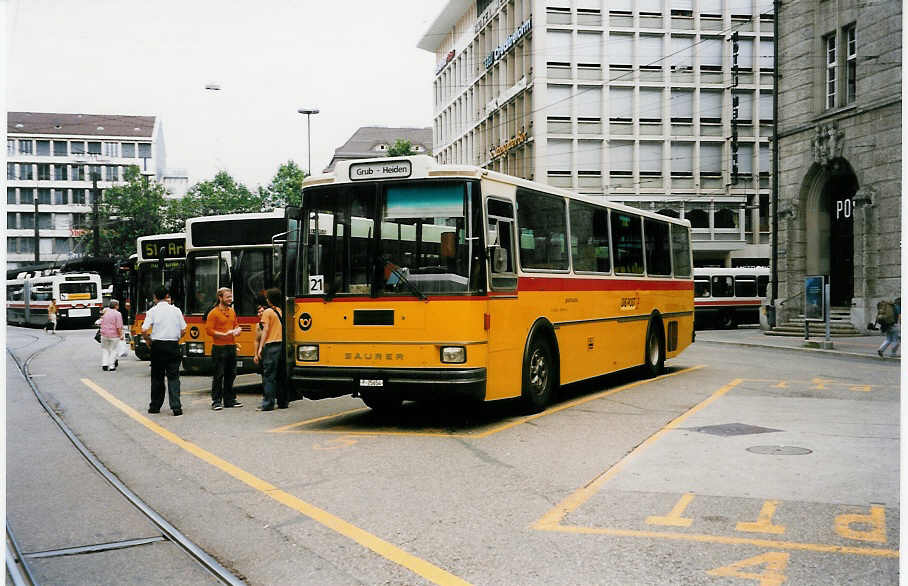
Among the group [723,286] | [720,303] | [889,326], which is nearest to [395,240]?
[889,326]

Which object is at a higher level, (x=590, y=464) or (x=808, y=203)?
(x=808, y=203)

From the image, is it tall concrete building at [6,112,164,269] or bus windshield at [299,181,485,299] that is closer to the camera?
bus windshield at [299,181,485,299]

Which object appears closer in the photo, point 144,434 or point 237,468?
point 237,468

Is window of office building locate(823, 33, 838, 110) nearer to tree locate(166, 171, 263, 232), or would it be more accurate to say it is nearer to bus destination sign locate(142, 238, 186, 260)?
bus destination sign locate(142, 238, 186, 260)

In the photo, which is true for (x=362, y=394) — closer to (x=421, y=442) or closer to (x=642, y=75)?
(x=421, y=442)

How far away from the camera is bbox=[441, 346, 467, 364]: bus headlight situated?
10305 mm

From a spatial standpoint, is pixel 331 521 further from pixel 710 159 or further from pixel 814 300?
pixel 710 159

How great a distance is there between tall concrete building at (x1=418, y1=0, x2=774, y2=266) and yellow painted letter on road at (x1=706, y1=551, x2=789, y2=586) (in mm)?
48676

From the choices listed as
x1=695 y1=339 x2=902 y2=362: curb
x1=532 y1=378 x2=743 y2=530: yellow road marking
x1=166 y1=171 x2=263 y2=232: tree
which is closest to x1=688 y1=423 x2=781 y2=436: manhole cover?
x1=532 y1=378 x2=743 y2=530: yellow road marking

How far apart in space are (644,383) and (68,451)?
30.7 ft

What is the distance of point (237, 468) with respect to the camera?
860 centimetres

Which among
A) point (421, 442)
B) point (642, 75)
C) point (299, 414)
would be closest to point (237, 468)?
point (421, 442)

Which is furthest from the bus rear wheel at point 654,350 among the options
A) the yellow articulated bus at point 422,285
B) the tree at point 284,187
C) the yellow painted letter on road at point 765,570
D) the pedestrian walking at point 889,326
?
the tree at point 284,187

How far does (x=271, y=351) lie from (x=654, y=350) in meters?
7.27
